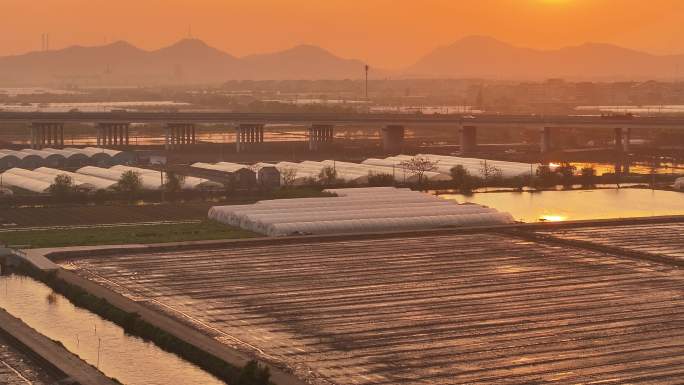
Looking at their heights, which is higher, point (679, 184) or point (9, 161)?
point (9, 161)

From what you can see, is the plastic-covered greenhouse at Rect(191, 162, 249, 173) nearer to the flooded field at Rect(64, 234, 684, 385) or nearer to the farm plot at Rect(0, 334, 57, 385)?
the flooded field at Rect(64, 234, 684, 385)

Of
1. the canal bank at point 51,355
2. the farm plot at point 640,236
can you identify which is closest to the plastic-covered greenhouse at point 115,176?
the farm plot at point 640,236

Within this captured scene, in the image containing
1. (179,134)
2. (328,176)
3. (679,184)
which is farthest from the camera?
Answer: (179,134)

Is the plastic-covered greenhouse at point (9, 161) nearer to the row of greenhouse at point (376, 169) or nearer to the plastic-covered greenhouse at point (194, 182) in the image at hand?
the row of greenhouse at point (376, 169)

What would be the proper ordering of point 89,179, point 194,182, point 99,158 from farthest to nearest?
1. point 99,158
2. point 89,179
3. point 194,182

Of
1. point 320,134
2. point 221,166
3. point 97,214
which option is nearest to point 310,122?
point 320,134

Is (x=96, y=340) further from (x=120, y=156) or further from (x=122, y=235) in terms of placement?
(x=120, y=156)
